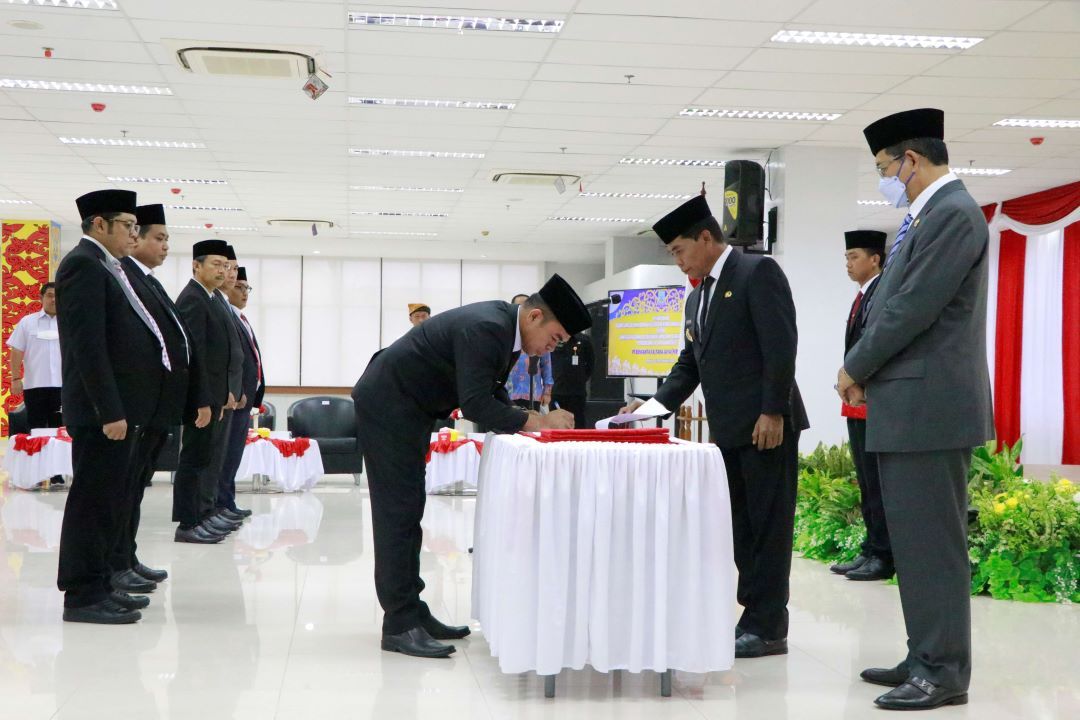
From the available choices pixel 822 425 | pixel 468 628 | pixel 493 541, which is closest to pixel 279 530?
pixel 468 628

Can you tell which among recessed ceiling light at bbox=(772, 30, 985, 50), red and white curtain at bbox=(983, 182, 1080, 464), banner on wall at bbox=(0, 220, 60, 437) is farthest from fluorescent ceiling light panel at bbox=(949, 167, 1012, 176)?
banner on wall at bbox=(0, 220, 60, 437)

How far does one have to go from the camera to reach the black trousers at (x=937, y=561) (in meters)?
3.04

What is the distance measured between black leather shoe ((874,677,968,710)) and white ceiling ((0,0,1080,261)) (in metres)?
4.48

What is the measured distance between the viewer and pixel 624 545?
3123mm

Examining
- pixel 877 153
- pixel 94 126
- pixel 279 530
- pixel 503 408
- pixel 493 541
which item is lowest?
pixel 279 530

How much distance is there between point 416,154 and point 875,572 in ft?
23.5

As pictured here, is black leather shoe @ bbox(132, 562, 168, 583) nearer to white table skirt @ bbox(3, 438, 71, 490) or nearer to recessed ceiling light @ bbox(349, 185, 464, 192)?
white table skirt @ bbox(3, 438, 71, 490)

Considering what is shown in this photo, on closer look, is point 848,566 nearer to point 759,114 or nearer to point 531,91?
point 531,91

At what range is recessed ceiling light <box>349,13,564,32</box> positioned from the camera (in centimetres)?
670

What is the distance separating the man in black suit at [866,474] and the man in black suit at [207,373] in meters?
3.45

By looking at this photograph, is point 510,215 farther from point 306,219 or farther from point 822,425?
point 822,425

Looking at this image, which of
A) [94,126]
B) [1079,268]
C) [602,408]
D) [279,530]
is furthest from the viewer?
[602,408]

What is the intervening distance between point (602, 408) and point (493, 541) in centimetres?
1168

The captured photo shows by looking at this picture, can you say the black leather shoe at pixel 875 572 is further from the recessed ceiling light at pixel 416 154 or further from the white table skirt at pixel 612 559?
the recessed ceiling light at pixel 416 154
